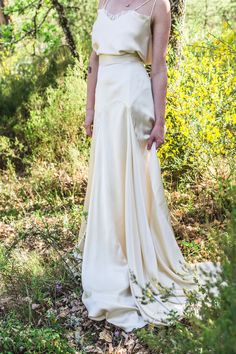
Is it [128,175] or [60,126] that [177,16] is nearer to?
[60,126]

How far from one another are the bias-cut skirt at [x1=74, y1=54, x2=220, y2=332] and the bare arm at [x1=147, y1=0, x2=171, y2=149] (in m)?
0.04

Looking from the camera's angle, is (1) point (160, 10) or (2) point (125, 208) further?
(2) point (125, 208)

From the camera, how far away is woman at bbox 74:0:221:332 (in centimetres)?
304

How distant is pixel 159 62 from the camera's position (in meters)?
3.09

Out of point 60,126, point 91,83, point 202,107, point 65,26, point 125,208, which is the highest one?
point 65,26

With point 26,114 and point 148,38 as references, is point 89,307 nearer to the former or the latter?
point 148,38

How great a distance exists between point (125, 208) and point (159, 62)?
0.92m

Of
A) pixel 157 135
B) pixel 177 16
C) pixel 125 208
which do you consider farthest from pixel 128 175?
pixel 177 16

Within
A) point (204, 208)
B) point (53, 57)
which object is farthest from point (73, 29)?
point (204, 208)

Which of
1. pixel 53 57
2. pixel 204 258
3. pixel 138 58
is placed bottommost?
pixel 204 258

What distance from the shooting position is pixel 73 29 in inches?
326

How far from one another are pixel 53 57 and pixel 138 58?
4.35 metres

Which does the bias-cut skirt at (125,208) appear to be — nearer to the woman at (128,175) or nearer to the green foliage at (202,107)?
the woman at (128,175)

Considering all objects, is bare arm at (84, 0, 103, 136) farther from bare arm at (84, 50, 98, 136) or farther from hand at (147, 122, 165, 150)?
hand at (147, 122, 165, 150)
